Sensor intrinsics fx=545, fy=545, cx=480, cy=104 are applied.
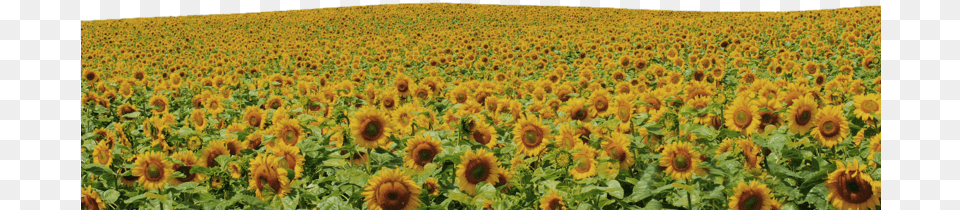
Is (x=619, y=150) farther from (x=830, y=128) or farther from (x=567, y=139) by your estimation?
(x=830, y=128)

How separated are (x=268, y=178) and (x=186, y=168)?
0.96 m

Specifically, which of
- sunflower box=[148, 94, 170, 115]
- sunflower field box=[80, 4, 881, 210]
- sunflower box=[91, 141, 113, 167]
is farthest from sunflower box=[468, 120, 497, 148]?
sunflower box=[148, 94, 170, 115]

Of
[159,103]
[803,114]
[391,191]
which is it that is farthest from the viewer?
[159,103]

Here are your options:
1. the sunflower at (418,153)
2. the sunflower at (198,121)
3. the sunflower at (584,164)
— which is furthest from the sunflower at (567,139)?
the sunflower at (198,121)

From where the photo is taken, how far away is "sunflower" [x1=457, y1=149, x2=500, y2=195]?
3.27m

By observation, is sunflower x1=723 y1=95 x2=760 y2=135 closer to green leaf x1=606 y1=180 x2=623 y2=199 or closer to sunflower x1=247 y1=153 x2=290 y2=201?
green leaf x1=606 y1=180 x2=623 y2=199

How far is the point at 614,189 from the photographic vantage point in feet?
10.2

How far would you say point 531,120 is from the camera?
3.85m

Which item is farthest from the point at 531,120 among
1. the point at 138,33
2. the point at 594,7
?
the point at 594,7

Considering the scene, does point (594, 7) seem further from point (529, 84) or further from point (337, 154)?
point (337, 154)

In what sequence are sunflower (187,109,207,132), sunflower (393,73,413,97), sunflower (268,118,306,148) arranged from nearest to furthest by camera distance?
sunflower (268,118,306,148) → sunflower (187,109,207,132) → sunflower (393,73,413,97)

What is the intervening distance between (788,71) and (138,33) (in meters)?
33.6

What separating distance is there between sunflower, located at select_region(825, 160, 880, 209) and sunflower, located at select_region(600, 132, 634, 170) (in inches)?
40.9

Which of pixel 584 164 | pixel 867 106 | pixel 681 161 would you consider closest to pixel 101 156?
pixel 584 164
